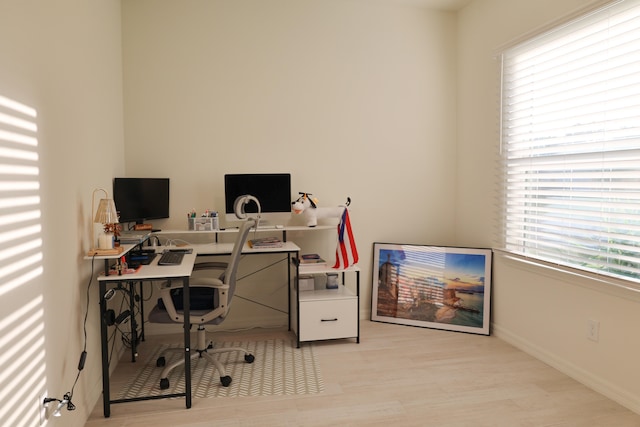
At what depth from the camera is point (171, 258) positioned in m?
2.88

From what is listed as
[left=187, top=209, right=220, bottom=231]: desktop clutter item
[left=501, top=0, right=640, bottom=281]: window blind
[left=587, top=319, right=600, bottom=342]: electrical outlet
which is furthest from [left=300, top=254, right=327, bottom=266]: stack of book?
[left=587, top=319, right=600, bottom=342]: electrical outlet

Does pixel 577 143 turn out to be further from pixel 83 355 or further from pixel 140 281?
pixel 83 355

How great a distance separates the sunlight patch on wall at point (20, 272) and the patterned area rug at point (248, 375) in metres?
1.00

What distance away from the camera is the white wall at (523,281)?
2.60 meters

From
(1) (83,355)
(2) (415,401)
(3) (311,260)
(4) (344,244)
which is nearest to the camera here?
(1) (83,355)

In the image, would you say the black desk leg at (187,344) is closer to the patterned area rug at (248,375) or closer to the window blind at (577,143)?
the patterned area rug at (248,375)

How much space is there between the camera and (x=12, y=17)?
5.42 ft

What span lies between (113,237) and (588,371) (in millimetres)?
2977

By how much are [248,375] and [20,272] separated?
1.65m

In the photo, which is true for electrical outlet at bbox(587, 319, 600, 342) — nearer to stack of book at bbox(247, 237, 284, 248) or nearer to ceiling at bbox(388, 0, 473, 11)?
stack of book at bbox(247, 237, 284, 248)

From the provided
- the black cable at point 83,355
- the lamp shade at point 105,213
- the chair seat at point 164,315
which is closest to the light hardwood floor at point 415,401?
the black cable at point 83,355

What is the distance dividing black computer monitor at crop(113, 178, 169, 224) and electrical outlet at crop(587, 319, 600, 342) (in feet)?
10.1

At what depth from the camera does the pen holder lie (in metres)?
3.56

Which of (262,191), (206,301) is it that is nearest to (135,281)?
(206,301)
